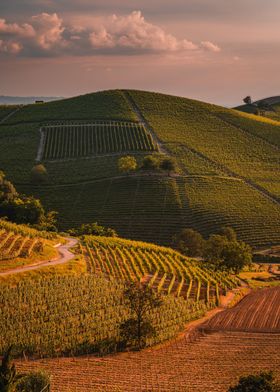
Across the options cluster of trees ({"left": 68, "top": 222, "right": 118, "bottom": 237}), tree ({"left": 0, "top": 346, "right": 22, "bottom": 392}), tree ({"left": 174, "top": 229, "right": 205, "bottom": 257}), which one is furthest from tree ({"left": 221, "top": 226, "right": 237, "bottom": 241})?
tree ({"left": 0, "top": 346, "right": 22, "bottom": 392})

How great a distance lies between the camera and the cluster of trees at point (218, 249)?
70.7 meters

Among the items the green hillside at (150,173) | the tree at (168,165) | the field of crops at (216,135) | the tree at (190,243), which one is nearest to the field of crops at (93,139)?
the green hillside at (150,173)

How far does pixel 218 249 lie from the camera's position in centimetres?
7331

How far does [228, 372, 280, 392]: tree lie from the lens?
98.6 feet

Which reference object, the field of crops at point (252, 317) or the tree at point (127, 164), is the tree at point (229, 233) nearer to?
the field of crops at point (252, 317)

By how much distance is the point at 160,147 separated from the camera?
130000 millimetres

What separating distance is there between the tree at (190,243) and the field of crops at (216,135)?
3081 centimetres

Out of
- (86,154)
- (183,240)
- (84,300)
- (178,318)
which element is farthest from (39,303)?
(86,154)

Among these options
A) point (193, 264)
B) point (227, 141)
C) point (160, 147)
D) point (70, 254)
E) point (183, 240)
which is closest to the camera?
point (70, 254)

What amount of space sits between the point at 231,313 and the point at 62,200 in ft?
192

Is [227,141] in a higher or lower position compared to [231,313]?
higher

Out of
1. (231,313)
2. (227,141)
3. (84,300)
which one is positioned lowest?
(231,313)

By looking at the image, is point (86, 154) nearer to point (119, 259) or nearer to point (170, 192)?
point (170, 192)

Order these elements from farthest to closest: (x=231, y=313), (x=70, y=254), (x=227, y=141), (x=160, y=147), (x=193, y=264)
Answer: (x=227, y=141) < (x=160, y=147) < (x=193, y=264) < (x=70, y=254) < (x=231, y=313)
